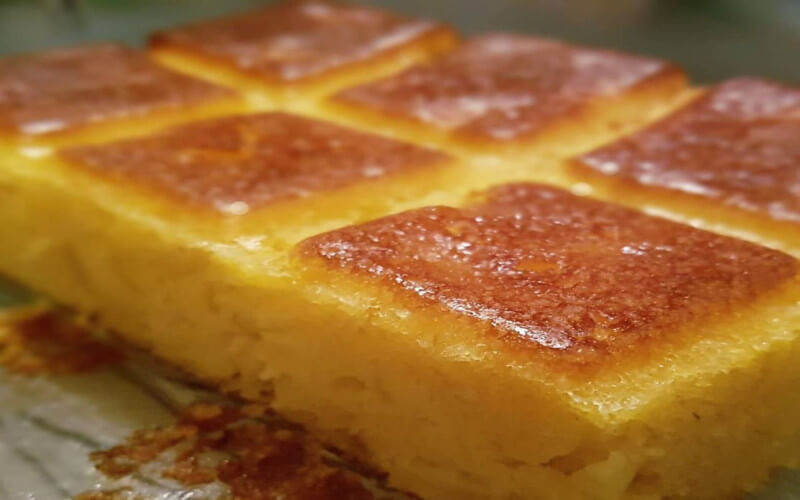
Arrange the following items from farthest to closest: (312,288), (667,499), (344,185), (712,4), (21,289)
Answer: (712,4)
(21,289)
(344,185)
(312,288)
(667,499)

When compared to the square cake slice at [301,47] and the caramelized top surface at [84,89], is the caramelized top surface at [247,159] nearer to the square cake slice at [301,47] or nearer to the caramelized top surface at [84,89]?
the caramelized top surface at [84,89]

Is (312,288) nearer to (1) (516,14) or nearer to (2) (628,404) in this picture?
(2) (628,404)

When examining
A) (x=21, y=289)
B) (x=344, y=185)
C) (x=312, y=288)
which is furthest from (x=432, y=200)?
(x=21, y=289)

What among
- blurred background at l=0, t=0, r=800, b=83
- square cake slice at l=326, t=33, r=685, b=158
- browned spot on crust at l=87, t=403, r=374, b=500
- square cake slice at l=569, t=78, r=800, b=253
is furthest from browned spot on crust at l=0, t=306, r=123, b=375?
blurred background at l=0, t=0, r=800, b=83

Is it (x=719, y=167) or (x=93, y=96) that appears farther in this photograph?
(x=93, y=96)

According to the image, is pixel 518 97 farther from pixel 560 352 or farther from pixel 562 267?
pixel 560 352

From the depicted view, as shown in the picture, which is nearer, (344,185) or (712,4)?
(344,185)

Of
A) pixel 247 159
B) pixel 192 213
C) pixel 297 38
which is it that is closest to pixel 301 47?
pixel 297 38
